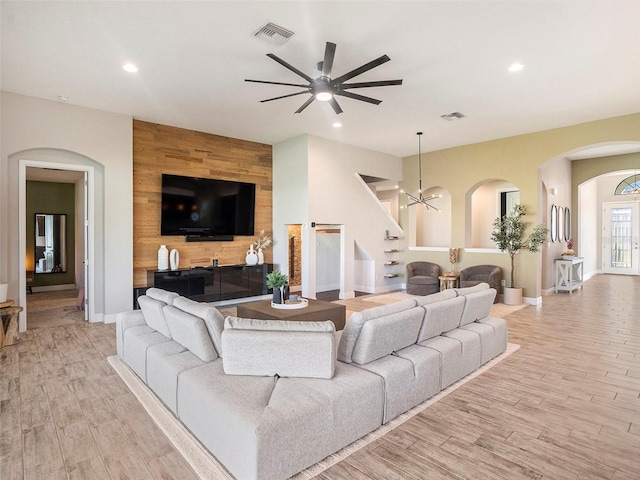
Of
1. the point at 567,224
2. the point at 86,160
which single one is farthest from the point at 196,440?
the point at 567,224

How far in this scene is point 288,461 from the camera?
200cm

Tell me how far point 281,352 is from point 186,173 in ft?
18.4

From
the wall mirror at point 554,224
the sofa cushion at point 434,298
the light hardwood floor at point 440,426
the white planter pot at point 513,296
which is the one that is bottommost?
the light hardwood floor at point 440,426

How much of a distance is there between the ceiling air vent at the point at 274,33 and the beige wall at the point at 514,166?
584cm

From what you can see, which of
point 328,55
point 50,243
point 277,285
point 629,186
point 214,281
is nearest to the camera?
point 328,55

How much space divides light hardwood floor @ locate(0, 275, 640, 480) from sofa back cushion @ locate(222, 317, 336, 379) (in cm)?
59

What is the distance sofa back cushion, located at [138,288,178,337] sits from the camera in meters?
3.38

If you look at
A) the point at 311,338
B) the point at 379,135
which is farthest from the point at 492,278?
the point at 311,338

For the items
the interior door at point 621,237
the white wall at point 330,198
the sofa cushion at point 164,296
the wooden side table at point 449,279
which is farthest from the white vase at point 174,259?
the interior door at point 621,237

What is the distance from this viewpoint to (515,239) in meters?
7.38

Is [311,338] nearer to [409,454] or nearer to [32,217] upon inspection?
[409,454]

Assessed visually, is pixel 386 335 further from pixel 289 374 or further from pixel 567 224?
pixel 567 224

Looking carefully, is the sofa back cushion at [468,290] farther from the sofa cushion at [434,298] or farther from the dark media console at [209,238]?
the dark media console at [209,238]

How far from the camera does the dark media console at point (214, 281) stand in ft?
20.9
